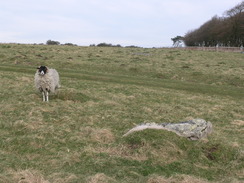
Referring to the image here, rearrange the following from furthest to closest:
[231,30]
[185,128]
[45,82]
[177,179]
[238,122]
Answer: [231,30], [45,82], [238,122], [185,128], [177,179]

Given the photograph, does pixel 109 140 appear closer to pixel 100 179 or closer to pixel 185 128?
pixel 185 128

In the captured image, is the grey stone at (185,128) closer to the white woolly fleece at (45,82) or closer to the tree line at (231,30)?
the white woolly fleece at (45,82)

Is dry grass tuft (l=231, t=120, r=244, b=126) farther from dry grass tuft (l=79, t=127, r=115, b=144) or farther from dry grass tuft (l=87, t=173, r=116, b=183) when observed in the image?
dry grass tuft (l=87, t=173, r=116, b=183)

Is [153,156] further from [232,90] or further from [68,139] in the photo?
[232,90]

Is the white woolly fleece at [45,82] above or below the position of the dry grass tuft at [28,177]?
above

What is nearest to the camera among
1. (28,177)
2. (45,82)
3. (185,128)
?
(28,177)

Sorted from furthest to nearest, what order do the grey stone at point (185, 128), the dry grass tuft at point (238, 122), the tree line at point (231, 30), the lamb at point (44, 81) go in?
1. the tree line at point (231, 30)
2. the lamb at point (44, 81)
3. the dry grass tuft at point (238, 122)
4. the grey stone at point (185, 128)

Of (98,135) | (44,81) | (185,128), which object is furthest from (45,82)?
(185,128)

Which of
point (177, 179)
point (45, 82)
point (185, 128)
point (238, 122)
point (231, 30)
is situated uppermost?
point (231, 30)

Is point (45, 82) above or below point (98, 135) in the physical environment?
above

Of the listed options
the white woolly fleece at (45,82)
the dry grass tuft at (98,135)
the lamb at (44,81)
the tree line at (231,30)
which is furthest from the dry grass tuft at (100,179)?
the tree line at (231,30)

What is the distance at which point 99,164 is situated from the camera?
8.82 metres

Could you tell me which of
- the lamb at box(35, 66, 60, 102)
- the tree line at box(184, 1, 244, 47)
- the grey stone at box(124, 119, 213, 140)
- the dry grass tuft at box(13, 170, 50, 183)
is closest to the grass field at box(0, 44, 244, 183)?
the dry grass tuft at box(13, 170, 50, 183)

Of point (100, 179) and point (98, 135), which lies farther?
point (98, 135)
